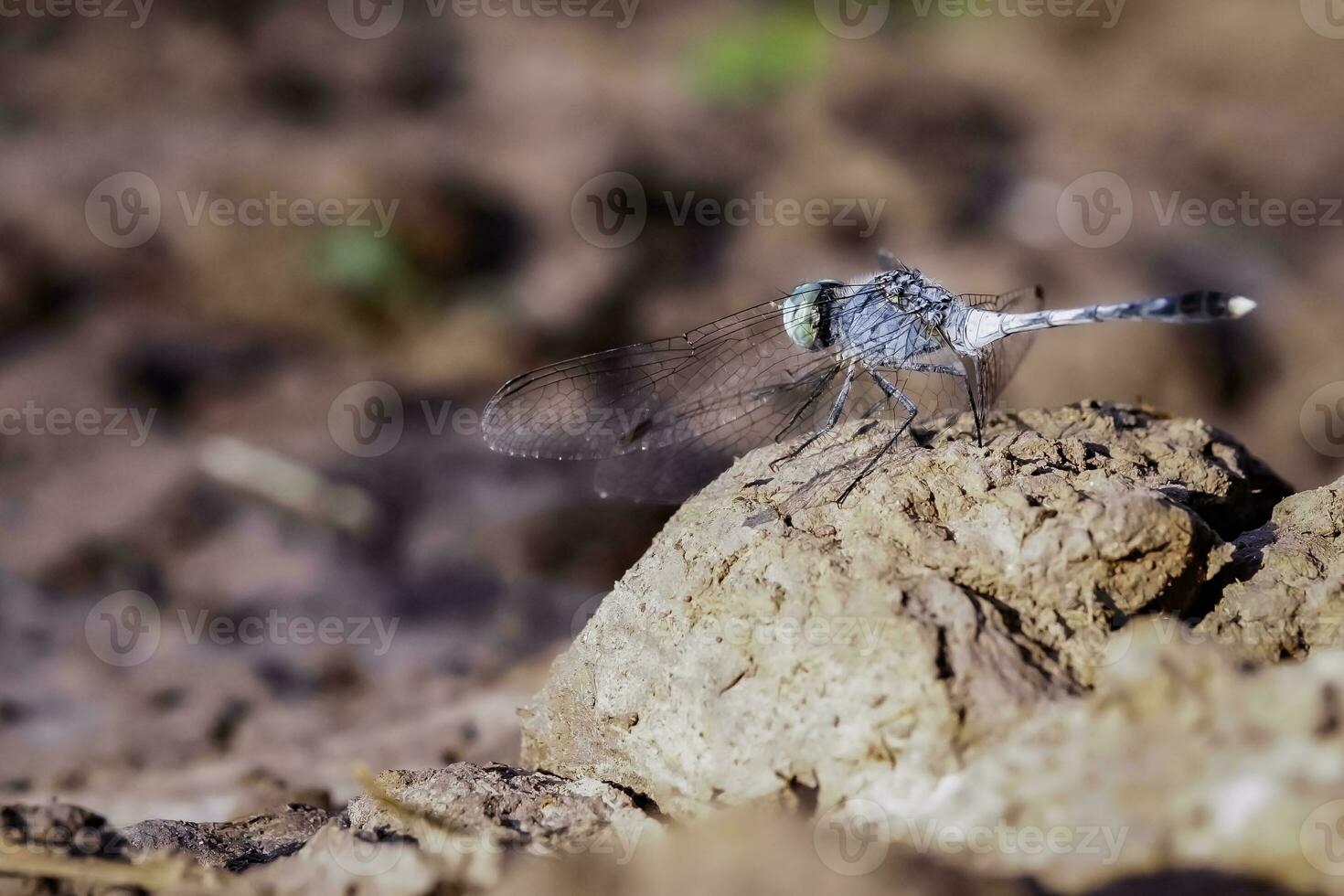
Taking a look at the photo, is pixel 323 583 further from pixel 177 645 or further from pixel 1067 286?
pixel 1067 286

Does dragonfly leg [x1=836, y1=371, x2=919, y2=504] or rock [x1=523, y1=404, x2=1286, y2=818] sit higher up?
dragonfly leg [x1=836, y1=371, x2=919, y2=504]

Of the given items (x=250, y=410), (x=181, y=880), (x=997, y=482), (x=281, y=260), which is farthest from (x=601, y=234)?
(x=181, y=880)

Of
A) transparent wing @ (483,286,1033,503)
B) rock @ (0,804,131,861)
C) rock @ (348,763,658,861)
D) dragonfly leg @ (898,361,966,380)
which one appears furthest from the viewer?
transparent wing @ (483,286,1033,503)

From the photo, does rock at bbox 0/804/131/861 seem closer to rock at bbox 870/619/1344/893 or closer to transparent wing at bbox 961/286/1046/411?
rock at bbox 870/619/1344/893

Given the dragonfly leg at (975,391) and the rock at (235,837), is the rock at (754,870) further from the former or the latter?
the dragonfly leg at (975,391)

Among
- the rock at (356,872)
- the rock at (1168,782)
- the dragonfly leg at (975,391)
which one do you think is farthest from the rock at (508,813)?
the dragonfly leg at (975,391)

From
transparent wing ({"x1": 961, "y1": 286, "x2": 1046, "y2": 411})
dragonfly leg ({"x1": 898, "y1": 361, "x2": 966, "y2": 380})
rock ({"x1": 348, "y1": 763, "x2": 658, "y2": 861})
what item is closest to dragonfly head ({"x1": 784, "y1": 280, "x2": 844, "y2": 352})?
dragonfly leg ({"x1": 898, "y1": 361, "x2": 966, "y2": 380})

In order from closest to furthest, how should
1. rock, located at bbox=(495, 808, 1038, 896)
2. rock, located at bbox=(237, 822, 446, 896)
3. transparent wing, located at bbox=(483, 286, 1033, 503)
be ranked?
rock, located at bbox=(495, 808, 1038, 896) → rock, located at bbox=(237, 822, 446, 896) → transparent wing, located at bbox=(483, 286, 1033, 503)
